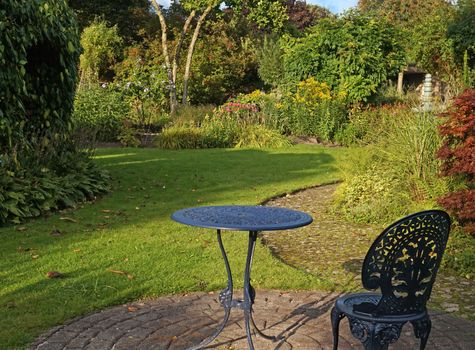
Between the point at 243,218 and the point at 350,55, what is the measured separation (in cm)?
1608

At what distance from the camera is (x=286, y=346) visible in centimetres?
399

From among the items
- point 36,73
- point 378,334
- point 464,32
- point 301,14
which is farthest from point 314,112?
point 301,14

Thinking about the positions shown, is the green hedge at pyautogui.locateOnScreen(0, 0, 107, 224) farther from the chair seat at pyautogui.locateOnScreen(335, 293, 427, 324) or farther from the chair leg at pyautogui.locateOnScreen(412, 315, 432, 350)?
the chair leg at pyautogui.locateOnScreen(412, 315, 432, 350)

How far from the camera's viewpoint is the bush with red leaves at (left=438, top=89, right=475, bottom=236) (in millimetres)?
6367

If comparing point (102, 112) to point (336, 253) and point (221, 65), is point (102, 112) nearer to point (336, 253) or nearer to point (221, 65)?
point (336, 253)

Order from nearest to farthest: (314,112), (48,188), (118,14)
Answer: (48,188), (314,112), (118,14)

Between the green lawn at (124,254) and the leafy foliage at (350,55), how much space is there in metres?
8.75

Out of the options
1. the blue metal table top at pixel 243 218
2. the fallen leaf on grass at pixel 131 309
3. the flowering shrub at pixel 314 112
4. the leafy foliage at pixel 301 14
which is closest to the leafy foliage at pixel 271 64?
the flowering shrub at pixel 314 112

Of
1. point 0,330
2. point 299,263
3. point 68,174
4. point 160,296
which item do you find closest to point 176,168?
point 68,174

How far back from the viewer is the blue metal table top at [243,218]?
3.46m

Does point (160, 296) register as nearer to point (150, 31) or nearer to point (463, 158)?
point (463, 158)

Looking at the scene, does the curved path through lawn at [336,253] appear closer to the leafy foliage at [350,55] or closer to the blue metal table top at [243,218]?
the blue metal table top at [243,218]

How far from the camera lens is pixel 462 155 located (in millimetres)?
6457

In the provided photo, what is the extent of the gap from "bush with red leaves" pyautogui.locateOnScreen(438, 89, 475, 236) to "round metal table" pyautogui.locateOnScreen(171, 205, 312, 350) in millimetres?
2989
